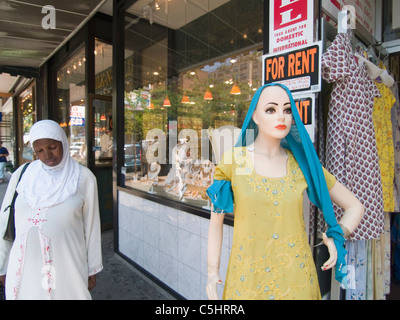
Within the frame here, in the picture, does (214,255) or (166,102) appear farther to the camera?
(166,102)

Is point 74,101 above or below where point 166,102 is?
above

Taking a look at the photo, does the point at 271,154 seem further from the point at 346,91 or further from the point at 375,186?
the point at 375,186

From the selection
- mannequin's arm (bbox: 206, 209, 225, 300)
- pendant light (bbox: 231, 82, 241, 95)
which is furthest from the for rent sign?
pendant light (bbox: 231, 82, 241, 95)

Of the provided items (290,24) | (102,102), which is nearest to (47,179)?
(290,24)

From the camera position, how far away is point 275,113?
1156 mm

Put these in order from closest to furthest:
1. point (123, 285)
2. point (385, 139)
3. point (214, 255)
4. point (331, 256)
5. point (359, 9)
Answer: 1. point (331, 256)
2. point (214, 255)
3. point (385, 139)
4. point (359, 9)
5. point (123, 285)

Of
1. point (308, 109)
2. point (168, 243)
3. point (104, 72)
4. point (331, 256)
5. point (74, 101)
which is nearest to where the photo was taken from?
point (331, 256)

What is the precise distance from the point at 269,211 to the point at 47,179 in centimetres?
134

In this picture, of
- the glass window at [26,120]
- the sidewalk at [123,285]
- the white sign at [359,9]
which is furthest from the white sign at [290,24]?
the glass window at [26,120]

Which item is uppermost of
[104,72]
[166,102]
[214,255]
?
[104,72]

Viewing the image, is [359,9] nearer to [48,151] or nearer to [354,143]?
[354,143]

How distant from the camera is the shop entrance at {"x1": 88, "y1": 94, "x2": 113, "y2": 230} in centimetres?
472

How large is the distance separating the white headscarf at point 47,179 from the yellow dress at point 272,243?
3.62 feet

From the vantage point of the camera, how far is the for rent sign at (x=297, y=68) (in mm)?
1444
